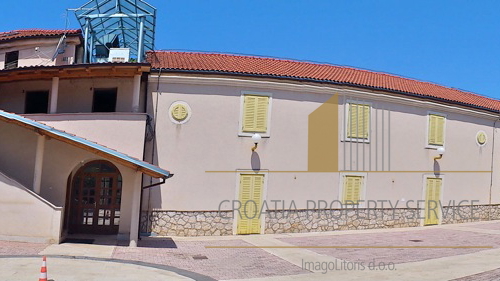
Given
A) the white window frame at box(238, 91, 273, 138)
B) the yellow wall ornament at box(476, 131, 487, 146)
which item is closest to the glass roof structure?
the white window frame at box(238, 91, 273, 138)

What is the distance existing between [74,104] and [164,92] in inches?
125

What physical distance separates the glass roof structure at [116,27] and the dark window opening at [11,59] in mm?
2793

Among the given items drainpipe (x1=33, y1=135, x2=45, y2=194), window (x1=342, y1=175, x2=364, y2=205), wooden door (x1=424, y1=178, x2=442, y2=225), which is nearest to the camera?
drainpipe (x1=33, y1=135, x2=45, y2=194)

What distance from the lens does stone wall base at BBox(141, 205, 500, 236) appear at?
48.4ft

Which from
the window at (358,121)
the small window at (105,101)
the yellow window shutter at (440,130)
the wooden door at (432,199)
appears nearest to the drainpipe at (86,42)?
the small window at (105,101)

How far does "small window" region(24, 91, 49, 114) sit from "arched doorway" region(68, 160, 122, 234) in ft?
10.4

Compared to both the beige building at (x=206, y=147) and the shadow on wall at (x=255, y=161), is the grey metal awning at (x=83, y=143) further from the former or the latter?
the shadow on wall at (x=255, y=161)

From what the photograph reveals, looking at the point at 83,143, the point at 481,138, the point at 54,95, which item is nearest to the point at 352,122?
the point at 481,138

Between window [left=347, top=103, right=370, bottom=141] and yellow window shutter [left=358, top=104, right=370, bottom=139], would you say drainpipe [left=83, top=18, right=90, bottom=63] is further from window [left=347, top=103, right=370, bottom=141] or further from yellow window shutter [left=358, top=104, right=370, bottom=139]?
yellow window shutter [left=358, top=104, right=370, bottom=139]

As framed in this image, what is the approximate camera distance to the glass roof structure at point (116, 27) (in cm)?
1791

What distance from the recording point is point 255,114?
51.4 feet

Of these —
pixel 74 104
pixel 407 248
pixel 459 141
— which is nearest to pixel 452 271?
pixel 407 248

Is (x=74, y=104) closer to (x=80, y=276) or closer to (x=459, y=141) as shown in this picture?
(x=80, y=276)

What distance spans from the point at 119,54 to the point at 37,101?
161 inches
